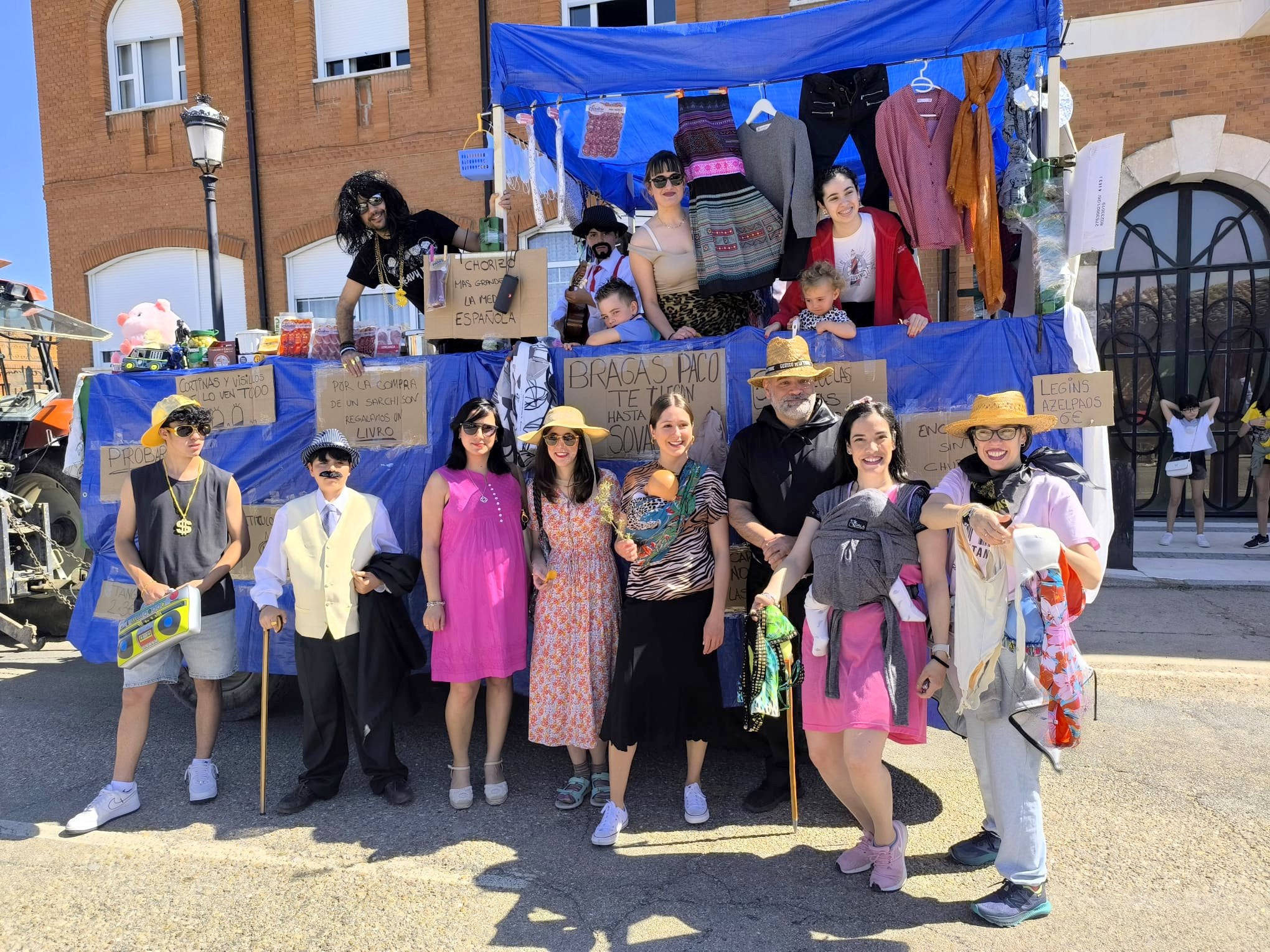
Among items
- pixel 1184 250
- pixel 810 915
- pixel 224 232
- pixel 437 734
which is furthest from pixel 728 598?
pixel 224 232

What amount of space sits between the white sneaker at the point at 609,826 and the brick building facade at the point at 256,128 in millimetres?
9088

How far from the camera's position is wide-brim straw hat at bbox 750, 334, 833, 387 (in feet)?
11.8

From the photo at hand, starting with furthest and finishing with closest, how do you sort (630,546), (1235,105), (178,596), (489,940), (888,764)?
(1235,105), (888,764), (178,596), (630,546), (489,940)

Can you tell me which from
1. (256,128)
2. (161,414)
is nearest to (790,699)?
(161,414)

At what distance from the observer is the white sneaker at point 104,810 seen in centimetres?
380

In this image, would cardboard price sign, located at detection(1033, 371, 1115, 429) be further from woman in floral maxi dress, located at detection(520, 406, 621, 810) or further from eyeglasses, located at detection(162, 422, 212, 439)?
eyeglasses, located at detection(162, 422, 212, 439)

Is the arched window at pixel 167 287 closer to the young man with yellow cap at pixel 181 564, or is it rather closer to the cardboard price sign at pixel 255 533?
the cardboard price sign at pixel 255 533

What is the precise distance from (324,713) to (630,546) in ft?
5.68

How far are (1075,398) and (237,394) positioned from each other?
4.48 meters

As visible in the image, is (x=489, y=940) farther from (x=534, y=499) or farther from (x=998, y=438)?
(x=998, y=438)

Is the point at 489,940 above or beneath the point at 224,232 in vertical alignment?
beneath

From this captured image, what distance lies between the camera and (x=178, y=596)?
387 centimetres

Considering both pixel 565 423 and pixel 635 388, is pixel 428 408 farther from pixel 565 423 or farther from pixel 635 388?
pixel 565 423

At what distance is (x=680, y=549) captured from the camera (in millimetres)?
3617
